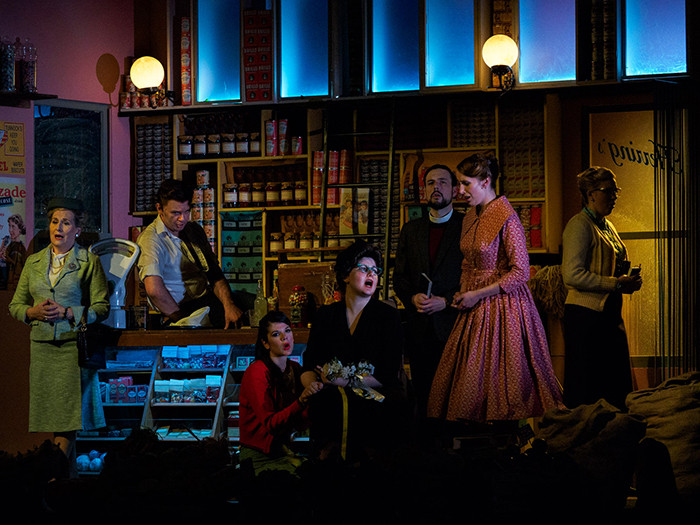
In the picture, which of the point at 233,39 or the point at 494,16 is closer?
the point at 494,16

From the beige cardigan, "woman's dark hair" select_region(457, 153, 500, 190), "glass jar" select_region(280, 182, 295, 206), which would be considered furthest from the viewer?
"glass jar" select_region(280, 182, 295, 206)

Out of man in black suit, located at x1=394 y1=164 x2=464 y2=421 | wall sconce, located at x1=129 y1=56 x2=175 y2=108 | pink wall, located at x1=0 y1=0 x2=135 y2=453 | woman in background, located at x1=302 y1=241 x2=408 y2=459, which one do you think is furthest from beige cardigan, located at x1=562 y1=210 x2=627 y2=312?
wall sconce, located at x1=129 y1=56 x2=175 y2=108

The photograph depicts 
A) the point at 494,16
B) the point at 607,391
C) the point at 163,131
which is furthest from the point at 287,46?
the point at 607,391

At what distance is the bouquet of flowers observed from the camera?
329 centimetres

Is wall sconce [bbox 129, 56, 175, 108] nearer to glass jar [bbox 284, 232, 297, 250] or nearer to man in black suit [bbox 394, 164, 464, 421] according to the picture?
glass jar [bbox 284, 232, 297, 250]

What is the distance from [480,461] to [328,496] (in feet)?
1.49

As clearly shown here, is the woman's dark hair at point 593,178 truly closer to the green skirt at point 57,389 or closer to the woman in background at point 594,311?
the woman in background at point 594,311

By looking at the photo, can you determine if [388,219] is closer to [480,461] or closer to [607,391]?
[607,391]

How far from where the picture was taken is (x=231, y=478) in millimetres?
2426

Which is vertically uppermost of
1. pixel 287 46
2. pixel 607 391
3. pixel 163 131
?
pixel 287 46

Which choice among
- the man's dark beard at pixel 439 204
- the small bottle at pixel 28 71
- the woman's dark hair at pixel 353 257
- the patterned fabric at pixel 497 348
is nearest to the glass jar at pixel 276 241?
the small bottle at pixel 28 71

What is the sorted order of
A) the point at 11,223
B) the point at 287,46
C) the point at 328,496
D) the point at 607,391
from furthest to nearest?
the point at 287,46 < the point at 11,223 < the point at 607,391 < the point at 328,496

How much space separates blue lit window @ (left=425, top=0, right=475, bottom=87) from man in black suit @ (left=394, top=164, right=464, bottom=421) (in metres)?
2.66

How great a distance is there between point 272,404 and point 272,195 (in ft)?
12.1
